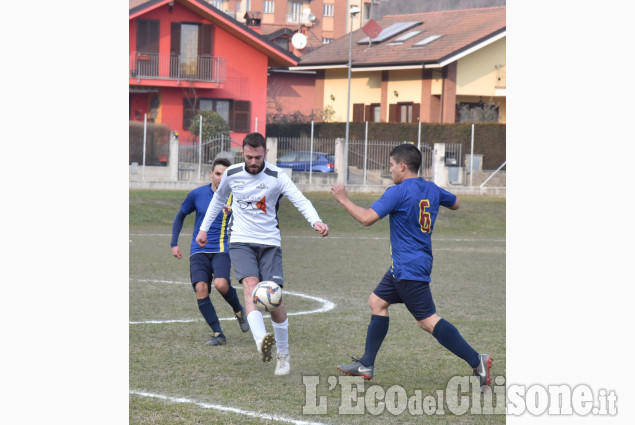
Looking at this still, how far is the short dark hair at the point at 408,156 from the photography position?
6.92 meters

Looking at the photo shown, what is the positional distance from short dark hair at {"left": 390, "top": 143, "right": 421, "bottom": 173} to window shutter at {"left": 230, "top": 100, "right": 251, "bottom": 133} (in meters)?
36.7

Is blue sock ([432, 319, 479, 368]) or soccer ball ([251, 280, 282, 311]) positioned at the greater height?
soccer ball ([251, 280, 282, 311])

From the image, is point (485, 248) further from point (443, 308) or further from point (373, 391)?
point (373, 391)

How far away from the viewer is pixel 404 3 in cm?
8456

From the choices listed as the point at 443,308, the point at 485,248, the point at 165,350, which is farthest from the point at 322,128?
the point at 165,350

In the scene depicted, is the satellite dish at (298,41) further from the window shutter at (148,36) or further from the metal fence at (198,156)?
the metal fence at (198,156)

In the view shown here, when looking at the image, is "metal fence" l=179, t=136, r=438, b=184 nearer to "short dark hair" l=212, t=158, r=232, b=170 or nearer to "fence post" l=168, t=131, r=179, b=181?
"fence post" l=168, t=131, r=179, b=181

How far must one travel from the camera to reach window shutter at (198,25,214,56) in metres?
41.4

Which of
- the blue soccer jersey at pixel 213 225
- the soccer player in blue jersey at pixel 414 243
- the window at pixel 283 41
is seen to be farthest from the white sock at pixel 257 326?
the window at pixel 283 41

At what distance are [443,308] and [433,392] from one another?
186 inches

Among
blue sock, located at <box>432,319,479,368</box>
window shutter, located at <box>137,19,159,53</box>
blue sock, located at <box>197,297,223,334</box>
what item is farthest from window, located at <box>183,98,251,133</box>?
blue sock, located at <box>432,319,479,368</box>

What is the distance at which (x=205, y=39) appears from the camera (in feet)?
136
